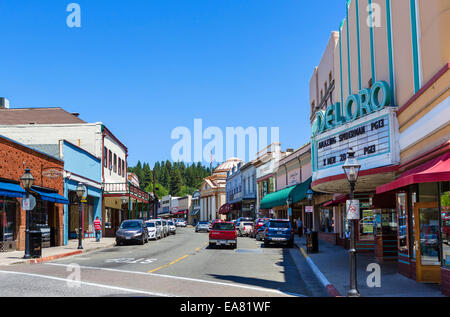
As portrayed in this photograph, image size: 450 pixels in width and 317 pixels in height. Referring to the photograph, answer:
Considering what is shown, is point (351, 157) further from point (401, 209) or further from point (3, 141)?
point (3, 141)

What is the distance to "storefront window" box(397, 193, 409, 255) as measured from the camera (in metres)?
14.6

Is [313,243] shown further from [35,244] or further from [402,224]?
[35,244]

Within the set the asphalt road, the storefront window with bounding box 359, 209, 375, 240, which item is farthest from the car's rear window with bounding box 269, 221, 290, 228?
the asphalt road

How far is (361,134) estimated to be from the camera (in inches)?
692

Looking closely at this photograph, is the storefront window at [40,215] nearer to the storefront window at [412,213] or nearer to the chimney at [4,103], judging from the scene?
the storefront window at [412,213]

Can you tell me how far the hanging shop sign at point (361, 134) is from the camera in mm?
16062

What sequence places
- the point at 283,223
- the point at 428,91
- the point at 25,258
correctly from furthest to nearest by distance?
the point at 283,223, the point at 25,258, the point at 428,91

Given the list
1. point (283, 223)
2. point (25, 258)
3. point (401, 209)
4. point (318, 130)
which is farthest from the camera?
point (283, 223)

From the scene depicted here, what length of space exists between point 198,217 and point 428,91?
333ft

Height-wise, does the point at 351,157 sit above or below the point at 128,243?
above

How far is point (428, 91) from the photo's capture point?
501 inches

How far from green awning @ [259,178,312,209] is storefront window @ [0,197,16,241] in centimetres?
1890

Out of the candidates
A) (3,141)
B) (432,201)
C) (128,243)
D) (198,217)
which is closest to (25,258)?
(3,141)

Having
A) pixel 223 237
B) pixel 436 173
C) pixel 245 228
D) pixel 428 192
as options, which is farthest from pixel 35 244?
pixel 245 228
